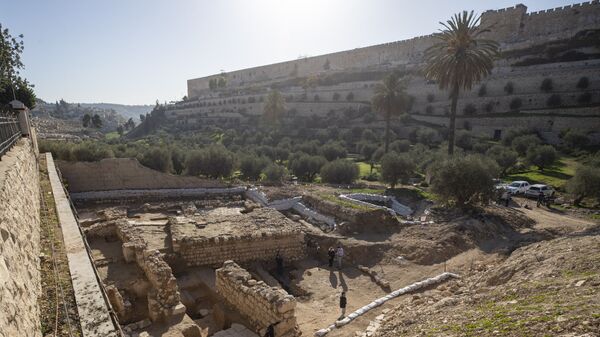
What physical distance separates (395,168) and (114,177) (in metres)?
18.1

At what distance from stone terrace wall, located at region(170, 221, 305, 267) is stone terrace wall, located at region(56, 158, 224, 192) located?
7.88 meters

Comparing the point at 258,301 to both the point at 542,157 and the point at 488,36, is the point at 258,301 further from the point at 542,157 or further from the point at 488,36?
the point at 488,36

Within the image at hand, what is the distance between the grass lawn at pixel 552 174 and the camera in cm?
2665

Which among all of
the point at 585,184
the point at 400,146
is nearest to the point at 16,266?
the point at 585,184

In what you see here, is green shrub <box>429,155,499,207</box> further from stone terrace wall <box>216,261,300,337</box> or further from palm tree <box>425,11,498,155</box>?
stone terrace wall <box>216,261,300,337</box>

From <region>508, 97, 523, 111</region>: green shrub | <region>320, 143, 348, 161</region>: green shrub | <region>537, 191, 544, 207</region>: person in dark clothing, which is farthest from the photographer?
<region>508, 97, 523, 111</region>: green shrub

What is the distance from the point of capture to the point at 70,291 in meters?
5.30

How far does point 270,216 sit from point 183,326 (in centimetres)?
858

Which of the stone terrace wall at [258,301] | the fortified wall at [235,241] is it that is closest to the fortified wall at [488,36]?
the fortified wall at [235,241]

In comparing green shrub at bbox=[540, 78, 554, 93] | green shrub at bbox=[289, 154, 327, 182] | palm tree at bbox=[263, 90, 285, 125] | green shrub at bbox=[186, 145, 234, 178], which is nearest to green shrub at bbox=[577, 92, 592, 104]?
green shrub at bbox=[540, 78, 554, 93]

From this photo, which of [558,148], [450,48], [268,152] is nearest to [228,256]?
[450,48]

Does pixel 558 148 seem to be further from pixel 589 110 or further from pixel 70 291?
pixel 70 291

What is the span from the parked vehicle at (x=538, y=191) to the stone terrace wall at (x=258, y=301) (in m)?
21.8

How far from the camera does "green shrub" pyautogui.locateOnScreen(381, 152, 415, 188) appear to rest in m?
24.4
